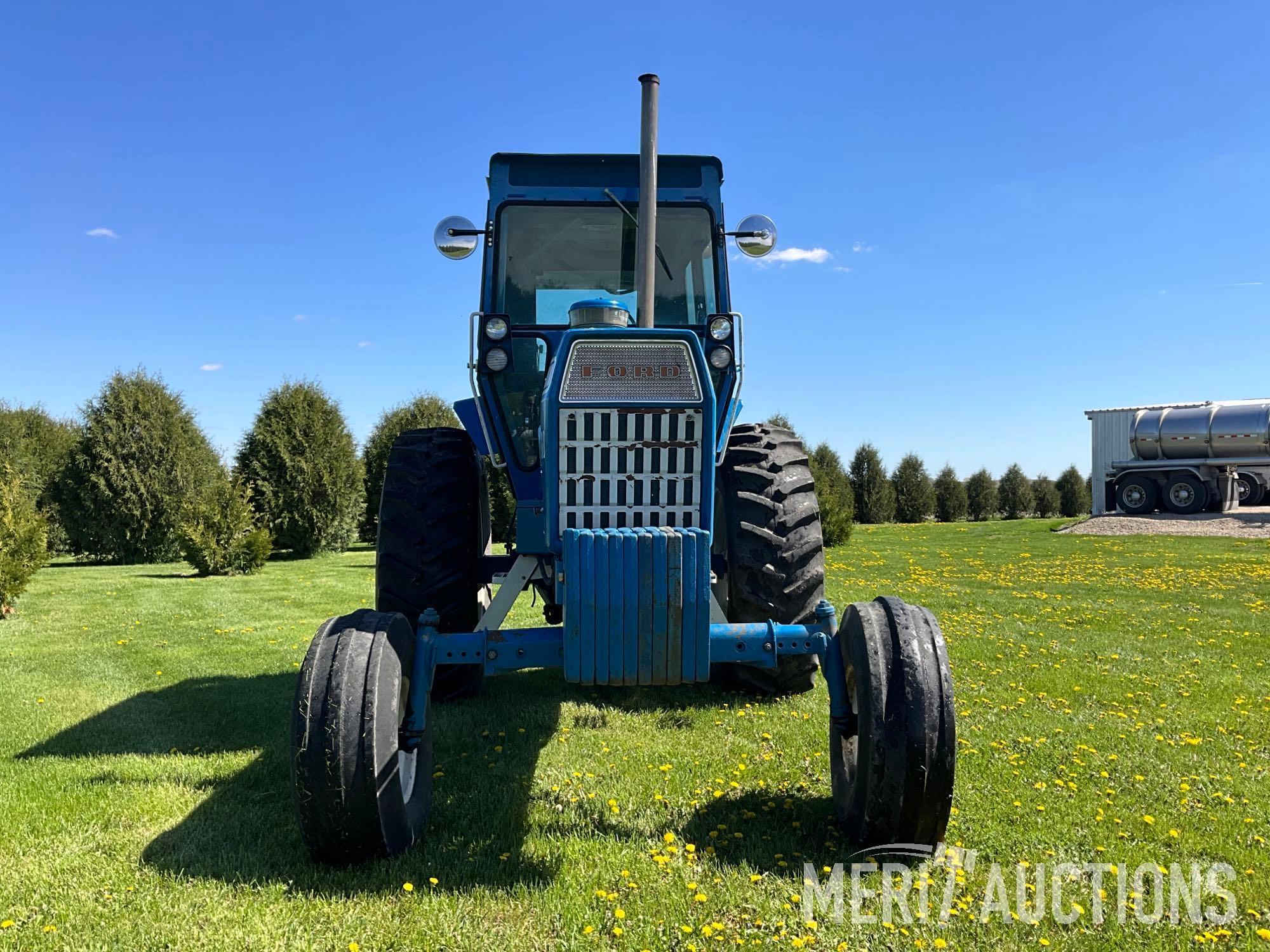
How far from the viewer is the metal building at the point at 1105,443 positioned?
92.8ft

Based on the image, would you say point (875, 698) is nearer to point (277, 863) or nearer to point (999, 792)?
point (999, 792)

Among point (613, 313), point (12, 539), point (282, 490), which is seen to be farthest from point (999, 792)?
point (282, 490)

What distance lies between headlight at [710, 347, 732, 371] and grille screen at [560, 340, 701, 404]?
2.53 ft

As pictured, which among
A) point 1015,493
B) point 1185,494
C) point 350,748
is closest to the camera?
point 350,748

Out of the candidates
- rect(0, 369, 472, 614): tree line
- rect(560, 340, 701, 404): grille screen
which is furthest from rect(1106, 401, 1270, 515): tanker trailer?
rect(560, 340, 701, 404): grille screen

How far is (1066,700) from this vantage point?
209 inches

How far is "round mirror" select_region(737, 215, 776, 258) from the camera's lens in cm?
458

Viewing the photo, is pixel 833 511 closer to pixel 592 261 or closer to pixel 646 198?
pixel 592 261

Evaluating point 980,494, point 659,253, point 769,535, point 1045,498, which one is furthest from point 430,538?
point 1045,498

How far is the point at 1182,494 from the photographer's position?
23641 mm

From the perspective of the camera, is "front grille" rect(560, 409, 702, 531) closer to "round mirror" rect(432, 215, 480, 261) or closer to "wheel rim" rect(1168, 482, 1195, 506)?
"round mirror" rect(432, 215, 480, 261)

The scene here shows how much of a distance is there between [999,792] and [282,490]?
17754 millimetres

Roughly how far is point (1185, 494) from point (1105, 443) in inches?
231

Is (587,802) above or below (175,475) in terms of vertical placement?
below
